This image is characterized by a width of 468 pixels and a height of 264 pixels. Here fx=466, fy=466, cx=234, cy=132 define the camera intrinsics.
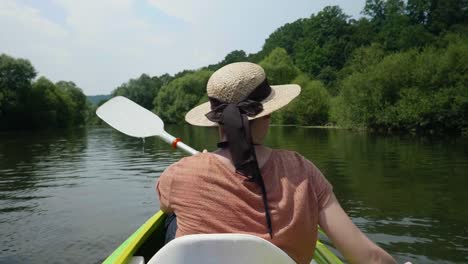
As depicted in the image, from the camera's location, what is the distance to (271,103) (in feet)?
6.27

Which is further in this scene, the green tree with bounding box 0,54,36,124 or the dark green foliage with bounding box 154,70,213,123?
the dark green foliage with bounding box 154,70,213,123

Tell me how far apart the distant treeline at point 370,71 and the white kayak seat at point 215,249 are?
103 feet

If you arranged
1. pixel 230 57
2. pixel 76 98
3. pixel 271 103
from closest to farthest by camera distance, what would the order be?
1. pixel 271 103
2. pixel 76 98
3. pixel 230 57

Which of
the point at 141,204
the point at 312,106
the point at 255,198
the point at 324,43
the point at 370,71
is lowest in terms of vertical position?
the point at 141,204

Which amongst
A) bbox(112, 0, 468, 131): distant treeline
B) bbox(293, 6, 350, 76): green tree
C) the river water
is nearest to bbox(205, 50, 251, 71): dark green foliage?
bbox(112, 0, 468, 131): distant treeline

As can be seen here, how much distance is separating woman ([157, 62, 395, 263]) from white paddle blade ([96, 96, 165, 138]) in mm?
4486

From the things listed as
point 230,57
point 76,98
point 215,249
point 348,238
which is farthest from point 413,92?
point 230,57

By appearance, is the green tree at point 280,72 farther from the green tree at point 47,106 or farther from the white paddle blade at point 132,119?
the white paddle blade at point 132,119

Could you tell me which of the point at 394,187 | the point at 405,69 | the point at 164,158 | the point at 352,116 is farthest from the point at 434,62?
the point at 394,187

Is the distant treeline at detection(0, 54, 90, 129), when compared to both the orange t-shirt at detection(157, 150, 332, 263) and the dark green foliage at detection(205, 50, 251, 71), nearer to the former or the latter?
the dark green foliage at detection(205, 50, 251, 71)

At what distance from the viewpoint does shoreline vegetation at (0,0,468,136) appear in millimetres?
32594

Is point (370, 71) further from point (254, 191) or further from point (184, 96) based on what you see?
point (184, 96)

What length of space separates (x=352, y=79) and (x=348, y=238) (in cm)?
3905

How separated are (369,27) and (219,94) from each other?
83794mm
